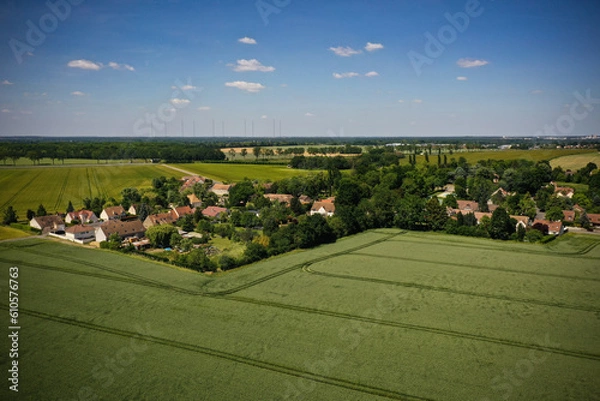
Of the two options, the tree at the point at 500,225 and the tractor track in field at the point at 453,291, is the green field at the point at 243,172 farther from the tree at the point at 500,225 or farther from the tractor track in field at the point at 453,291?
the tractor track in field at the point at 453,291

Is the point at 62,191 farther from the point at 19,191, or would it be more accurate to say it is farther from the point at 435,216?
the point at 435,216

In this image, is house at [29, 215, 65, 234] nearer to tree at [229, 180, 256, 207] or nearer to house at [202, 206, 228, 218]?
house at [202, 206, 228, 218]

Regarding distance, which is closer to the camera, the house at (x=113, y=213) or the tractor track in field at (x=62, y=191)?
the house at (x=113, y=213)

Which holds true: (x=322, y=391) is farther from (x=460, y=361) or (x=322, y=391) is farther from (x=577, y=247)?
(x=577, y=247)

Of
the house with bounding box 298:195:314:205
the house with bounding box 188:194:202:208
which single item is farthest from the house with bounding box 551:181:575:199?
the house with bounding box 188:194:202:208

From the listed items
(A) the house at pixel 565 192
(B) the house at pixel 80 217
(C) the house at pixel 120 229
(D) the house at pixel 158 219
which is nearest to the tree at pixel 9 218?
(B) the house at pixel 80 217
